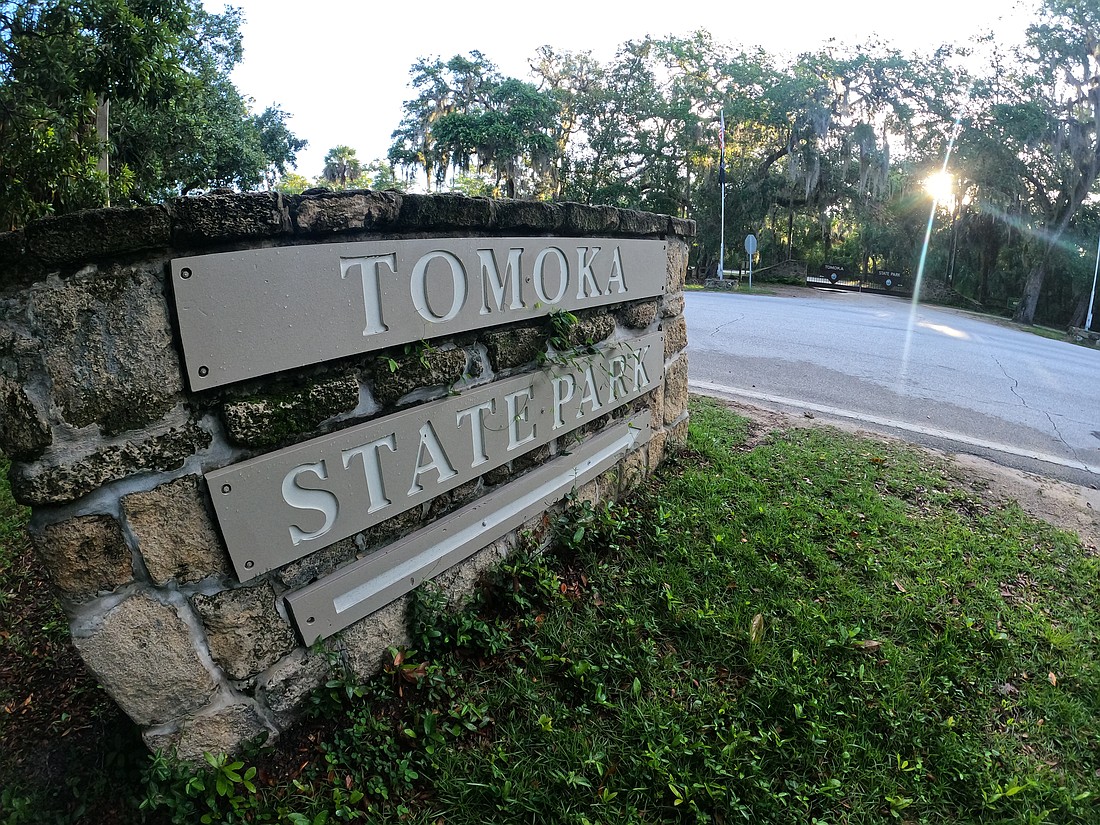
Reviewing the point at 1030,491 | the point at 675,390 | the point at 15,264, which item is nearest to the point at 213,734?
the point at 15,264

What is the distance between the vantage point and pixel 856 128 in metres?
20.0

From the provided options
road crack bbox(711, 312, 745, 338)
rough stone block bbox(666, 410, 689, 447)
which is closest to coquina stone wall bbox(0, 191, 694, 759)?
rough stone block bbox(666, 410, 689, 447)

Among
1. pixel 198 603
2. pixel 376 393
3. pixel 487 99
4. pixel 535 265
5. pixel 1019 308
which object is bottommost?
pixel 1019 308

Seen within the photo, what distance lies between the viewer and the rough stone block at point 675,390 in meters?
3.35

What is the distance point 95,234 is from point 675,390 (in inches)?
109

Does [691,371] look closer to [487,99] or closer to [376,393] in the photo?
[376,393]

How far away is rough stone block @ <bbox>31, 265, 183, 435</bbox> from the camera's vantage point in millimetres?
1182

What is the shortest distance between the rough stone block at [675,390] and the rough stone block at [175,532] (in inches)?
94.9

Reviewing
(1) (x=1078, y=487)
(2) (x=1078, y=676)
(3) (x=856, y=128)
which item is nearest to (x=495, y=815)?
(2) (x=1078, y=676)

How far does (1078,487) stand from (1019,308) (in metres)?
20.5

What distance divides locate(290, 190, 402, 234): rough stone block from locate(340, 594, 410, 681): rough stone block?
109cm

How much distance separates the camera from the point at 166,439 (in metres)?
1.33

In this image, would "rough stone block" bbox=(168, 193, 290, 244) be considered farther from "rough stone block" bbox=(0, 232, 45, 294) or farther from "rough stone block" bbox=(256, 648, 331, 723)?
"rough stone block" bbox=(256, 648, 331, 723)

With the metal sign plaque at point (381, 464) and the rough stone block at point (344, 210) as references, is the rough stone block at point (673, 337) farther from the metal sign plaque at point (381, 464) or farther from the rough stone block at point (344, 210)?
the rough stone block at point (344, 210)
